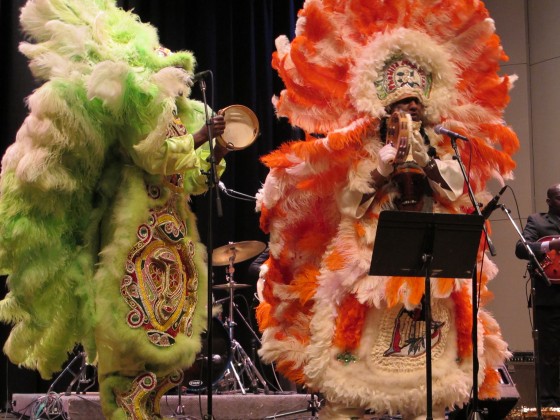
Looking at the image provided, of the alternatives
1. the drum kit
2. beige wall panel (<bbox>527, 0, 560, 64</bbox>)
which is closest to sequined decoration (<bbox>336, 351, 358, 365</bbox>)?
the drum kit

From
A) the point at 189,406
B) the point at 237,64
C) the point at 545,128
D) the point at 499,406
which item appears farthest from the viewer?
the point at 545,128

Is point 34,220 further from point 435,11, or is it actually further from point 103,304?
point 435,11

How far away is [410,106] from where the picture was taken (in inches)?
161

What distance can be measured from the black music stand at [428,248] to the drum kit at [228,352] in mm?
3427

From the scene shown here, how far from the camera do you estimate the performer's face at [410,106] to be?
161 inches

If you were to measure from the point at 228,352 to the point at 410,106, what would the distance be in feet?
11.8

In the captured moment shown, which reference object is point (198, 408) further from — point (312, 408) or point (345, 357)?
point (345, 357)

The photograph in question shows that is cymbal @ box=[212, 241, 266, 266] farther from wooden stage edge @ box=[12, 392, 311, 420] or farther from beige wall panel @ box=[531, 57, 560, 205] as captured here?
beige wall panel @ box=[531, 57, 560, 205]

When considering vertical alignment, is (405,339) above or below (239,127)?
below

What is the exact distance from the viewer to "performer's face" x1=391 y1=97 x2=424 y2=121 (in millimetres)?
4094

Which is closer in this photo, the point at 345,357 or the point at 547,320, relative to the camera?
the point at 345,357

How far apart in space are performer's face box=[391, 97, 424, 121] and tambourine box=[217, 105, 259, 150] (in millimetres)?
708

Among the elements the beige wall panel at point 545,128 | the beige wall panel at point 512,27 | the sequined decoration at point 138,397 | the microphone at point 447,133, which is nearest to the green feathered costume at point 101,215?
the sequined decoration at point 138,397

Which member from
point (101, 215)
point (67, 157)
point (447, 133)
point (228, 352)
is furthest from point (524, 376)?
point (67, 157)
